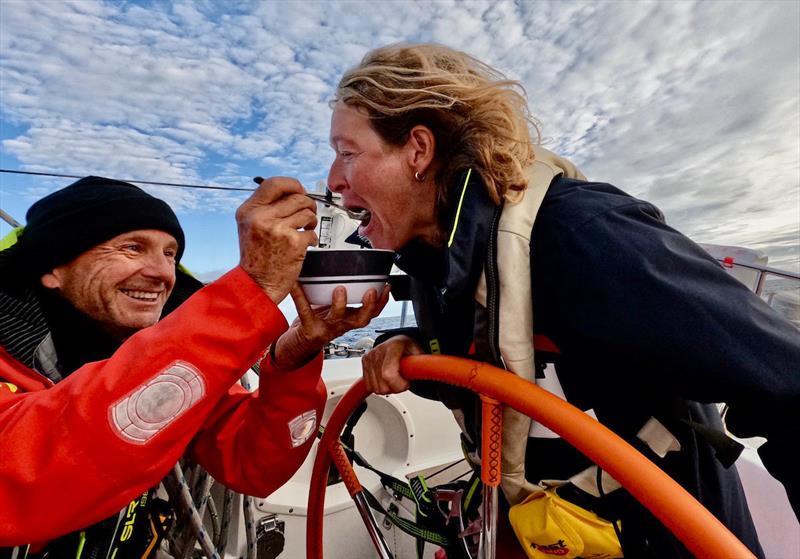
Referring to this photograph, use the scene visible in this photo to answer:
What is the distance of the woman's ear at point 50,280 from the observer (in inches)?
54.2

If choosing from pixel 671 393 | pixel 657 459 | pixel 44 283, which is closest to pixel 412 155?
pixel 671 393

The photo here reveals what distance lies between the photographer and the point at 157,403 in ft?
2.58

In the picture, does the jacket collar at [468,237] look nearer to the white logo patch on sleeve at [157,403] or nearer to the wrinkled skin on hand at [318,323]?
the wrinkled skin on hand at [318,323]

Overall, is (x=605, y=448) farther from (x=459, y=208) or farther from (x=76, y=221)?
(x=76, y=221)

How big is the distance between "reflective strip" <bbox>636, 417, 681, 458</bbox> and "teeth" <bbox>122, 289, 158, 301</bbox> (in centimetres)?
159

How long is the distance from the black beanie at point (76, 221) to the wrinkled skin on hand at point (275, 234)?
0.89m

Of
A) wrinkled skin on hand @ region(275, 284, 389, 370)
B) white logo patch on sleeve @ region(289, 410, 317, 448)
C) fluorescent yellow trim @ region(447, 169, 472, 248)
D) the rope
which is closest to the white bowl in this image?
wrinkled skin on hand @ region(275, 284, 389, 370)

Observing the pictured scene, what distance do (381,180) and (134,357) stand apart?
2.33 ft

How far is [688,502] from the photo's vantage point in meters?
0.54

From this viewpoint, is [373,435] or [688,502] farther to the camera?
[373,435]

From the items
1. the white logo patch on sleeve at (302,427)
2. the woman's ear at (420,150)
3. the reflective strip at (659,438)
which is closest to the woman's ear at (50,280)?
the white logo patch on sleeve at (302,427)

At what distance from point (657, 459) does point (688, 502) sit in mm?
427

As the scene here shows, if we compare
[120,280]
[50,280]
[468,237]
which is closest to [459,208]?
[468,237]

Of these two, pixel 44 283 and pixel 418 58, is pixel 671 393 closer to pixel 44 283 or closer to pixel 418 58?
pixel 418 58
